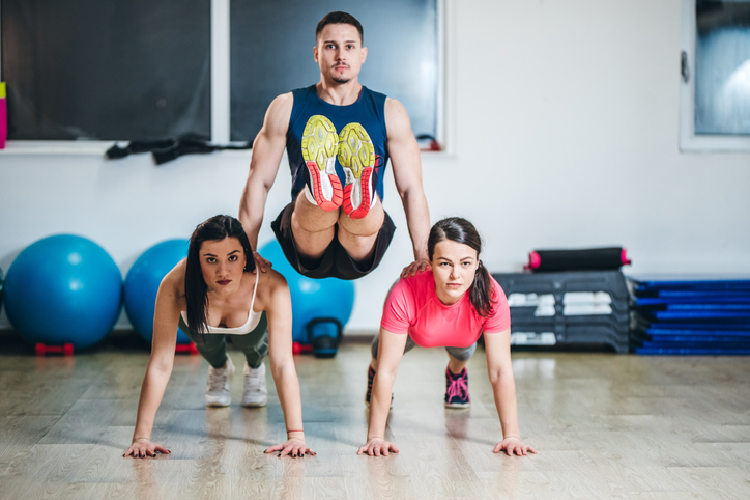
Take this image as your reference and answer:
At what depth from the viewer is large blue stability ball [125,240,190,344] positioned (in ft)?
12.2

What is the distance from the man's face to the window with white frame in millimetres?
2839

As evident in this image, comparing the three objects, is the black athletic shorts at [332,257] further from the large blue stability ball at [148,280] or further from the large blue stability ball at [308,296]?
the large blue stability ball at [148,280]

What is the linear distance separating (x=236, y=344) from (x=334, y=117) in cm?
98

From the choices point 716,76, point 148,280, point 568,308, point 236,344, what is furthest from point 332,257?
point 716,76

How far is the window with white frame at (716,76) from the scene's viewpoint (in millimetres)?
4336

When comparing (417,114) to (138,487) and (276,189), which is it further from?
(138,487)

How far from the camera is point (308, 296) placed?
148 inches

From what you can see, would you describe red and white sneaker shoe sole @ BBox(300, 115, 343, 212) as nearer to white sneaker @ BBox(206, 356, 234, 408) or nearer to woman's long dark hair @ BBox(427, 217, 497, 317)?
woman's long dark hair @ BBox(427, 217, 497, 317)

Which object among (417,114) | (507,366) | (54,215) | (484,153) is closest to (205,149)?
(54,215)

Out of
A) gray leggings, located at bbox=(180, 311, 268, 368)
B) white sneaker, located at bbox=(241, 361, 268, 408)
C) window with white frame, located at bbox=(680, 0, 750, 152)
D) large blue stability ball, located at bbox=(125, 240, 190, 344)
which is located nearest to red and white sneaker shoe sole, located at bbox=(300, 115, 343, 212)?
gray leggings, located at bbox=(180, 311, 268, 368)

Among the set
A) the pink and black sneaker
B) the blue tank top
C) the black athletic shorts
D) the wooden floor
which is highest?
the blue tank top

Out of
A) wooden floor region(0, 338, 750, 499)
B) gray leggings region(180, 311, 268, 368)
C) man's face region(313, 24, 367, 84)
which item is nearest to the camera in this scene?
wooden floor region(0, 338, 750, 499)

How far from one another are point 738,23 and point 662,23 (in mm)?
521

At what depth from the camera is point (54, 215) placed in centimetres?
409
